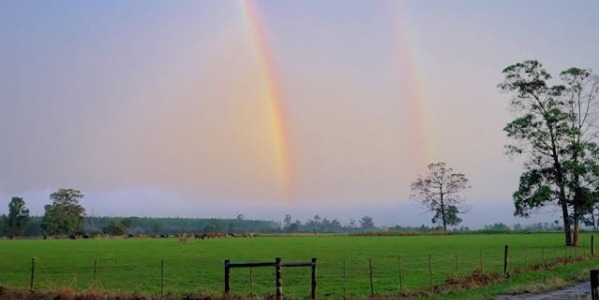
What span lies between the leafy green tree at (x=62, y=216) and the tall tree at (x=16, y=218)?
289 inches

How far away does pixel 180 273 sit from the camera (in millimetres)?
39875

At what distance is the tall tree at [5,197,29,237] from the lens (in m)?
192

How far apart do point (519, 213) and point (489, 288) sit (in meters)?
47.1

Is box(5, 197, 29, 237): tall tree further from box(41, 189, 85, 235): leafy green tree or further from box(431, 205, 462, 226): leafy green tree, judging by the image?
box(431, 205, 462, 226): leafy green tree

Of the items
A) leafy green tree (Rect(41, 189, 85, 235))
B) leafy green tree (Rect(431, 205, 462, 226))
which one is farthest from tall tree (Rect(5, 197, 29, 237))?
leafy green tree (Rect(431, 205, 462, 226))

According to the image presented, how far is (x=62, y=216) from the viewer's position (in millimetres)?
191000

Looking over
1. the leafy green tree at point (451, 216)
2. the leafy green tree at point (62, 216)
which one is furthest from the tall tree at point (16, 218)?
the leafy green tree at point (451, 216)

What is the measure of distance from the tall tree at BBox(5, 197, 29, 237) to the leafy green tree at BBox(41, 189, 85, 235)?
7.33 m

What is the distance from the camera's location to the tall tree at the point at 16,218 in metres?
192

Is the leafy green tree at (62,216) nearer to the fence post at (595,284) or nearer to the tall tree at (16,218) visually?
Result: the tall tree at (16,218)

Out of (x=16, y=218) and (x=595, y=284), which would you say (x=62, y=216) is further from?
(x=595, y=284)

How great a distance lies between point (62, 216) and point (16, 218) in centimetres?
1474

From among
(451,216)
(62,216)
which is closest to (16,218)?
(62,216)

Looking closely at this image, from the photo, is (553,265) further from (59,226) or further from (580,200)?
(59,226)
